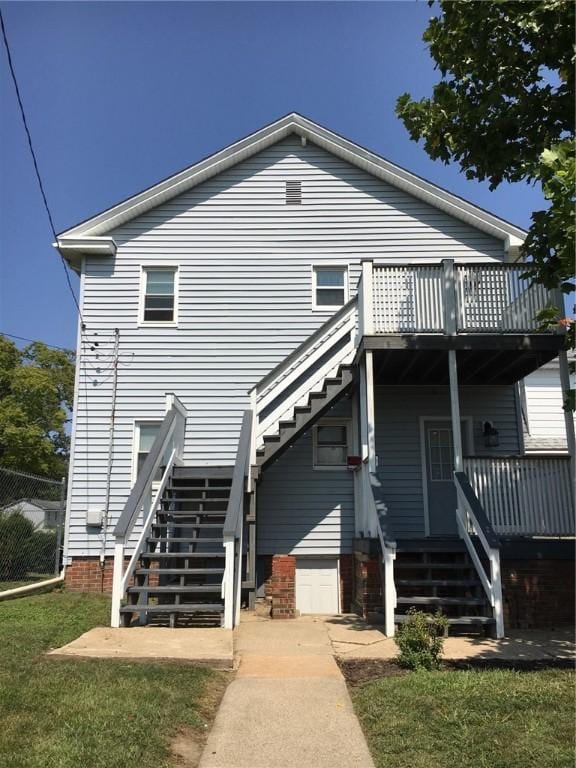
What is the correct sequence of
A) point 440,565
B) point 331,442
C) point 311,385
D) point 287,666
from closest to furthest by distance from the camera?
point 287,666 < point 440,565 < point 311,385 < point 331,442

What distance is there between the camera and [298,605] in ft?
36.5

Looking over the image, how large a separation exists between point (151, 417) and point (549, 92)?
7984mm

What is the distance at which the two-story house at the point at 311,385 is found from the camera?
28.7 ft

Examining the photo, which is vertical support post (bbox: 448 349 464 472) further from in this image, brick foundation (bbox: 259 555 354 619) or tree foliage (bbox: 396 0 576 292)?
brick foundation (bbox: 259 555 354 619)

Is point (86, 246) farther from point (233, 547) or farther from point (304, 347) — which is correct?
point (233, 547)

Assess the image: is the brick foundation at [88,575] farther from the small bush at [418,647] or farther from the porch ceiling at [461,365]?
the small bush at [418,647]

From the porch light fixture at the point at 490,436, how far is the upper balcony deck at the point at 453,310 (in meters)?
1.98

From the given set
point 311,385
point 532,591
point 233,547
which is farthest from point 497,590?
point 311,385

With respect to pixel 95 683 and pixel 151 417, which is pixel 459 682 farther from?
pixel 151 417

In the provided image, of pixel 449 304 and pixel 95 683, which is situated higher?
pixel 449 304

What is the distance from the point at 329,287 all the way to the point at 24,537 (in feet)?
26.2

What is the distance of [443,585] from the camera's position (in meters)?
7.78

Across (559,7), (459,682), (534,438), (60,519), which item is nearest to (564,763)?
(459,682)

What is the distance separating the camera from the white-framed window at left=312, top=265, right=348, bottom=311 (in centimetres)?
1215
